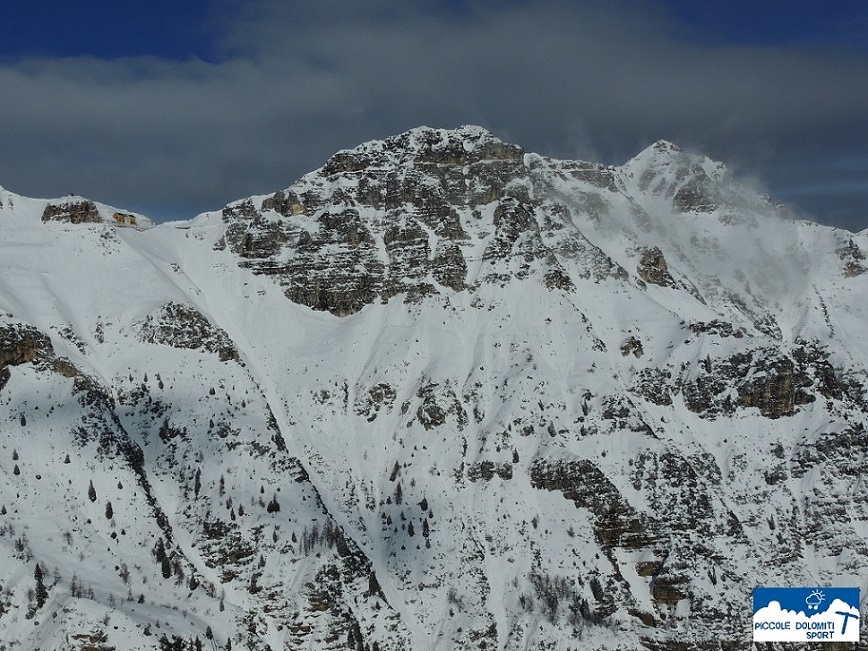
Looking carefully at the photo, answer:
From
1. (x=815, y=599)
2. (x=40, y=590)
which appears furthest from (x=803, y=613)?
(x=40, y=590)

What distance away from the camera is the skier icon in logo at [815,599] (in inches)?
5295

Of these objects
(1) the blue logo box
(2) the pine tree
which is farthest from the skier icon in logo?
(2) the pine tree

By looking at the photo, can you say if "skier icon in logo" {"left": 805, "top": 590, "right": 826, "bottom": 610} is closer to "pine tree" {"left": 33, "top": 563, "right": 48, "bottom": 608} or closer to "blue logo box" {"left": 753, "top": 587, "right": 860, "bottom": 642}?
"blue logo box" {"left": 753, "top": 587, "right": 860, "bottom": 642}

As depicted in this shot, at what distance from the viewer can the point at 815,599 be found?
135 metres

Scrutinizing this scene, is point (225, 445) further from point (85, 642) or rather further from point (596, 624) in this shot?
point (596, 624)

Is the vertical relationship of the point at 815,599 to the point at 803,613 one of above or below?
above

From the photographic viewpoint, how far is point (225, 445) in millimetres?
194000

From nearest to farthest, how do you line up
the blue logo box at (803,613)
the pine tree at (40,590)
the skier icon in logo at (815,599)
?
the skier icon in logo at (815,599) → the blue logo box at (803,613) → the pine tree at (40,590)

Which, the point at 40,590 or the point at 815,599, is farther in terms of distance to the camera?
the point at 40,590

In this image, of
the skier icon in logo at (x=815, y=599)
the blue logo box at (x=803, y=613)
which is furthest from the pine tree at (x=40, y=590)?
the skier icon in logo at (x=815, y=599)

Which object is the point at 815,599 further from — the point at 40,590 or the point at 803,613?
the point at 40,590

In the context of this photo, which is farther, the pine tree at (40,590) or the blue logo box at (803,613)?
the pine tree at (40,590)

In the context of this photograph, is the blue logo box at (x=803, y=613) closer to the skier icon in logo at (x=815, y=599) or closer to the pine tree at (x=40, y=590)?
the skier icon in logo at (x=815, y=599)

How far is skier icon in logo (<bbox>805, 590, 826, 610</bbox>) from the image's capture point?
13450cm
